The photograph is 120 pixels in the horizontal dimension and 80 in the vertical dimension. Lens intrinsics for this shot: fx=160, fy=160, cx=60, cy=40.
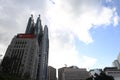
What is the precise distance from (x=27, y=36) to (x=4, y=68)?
45.0 metres

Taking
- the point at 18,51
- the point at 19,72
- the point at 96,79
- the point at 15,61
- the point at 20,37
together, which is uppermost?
the point at 20,37

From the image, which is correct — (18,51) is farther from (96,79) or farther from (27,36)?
(96,79)

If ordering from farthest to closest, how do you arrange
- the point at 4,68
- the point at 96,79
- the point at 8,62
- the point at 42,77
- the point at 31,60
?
1. the point at 42,77
2. the point at 31,60
3. the point at 8,62
4. the point at 4,68
5. the point at 96,79

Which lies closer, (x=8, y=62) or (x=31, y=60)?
(x=8, y=62)

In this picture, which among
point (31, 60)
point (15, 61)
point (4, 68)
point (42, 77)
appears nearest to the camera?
point (4, 68)

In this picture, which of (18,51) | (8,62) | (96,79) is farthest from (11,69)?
(96,79)

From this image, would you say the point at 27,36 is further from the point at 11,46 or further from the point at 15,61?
the point at 15,61

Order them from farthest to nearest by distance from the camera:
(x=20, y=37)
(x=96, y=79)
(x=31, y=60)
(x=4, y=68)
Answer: (x=20, y=37), (x=31, y=60), (x=4, y=68), (x=96, y=79)

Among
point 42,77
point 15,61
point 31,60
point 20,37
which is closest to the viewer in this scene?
point 15,61

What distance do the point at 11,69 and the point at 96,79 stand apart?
64249 mm

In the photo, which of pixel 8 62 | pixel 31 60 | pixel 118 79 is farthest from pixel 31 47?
pixel 118 79

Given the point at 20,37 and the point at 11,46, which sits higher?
the point at 20,37

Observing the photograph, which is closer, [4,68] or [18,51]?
[4,68]

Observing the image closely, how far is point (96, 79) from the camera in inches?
3479
